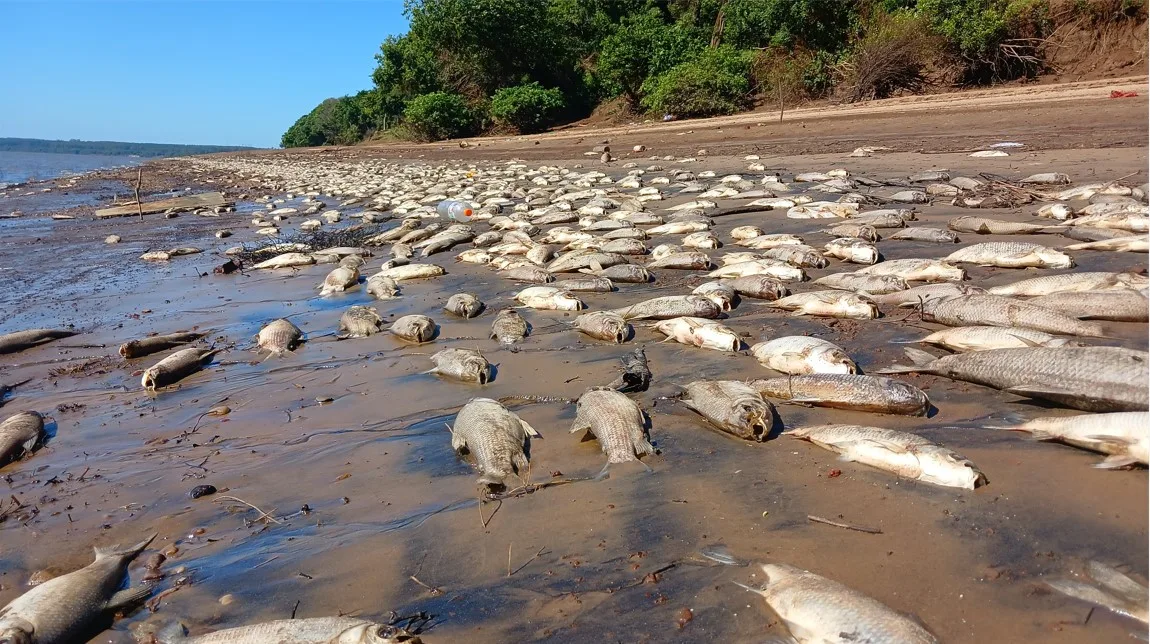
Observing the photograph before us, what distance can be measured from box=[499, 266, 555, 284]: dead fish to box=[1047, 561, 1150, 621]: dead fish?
610cm

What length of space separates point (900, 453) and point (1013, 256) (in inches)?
161

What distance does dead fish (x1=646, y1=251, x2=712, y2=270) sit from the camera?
791 centimetres

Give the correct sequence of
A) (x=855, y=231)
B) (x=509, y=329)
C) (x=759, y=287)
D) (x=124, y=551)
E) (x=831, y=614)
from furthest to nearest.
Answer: (x=855, y=231) → (x=759, y=287) → (x=509, y=329) → (x=124, y=551) → (x=831, y=614)

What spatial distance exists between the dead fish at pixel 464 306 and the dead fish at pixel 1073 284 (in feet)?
15.6

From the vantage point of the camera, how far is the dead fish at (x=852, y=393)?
4.07m

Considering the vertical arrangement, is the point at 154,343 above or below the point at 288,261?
below

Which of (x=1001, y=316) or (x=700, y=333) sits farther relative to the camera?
(x=700, y=333)

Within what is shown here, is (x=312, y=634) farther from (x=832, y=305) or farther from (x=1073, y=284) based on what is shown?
(x=1073, y=284)

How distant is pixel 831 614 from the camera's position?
2535 mm

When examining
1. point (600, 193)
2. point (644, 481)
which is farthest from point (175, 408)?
point (600, 193)

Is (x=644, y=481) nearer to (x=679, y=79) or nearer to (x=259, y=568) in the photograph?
(x=259, y=568)

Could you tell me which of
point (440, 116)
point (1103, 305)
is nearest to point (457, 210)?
point (1103, 305)

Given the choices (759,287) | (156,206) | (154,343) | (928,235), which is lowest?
(154,343)

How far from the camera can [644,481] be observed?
3.77m
